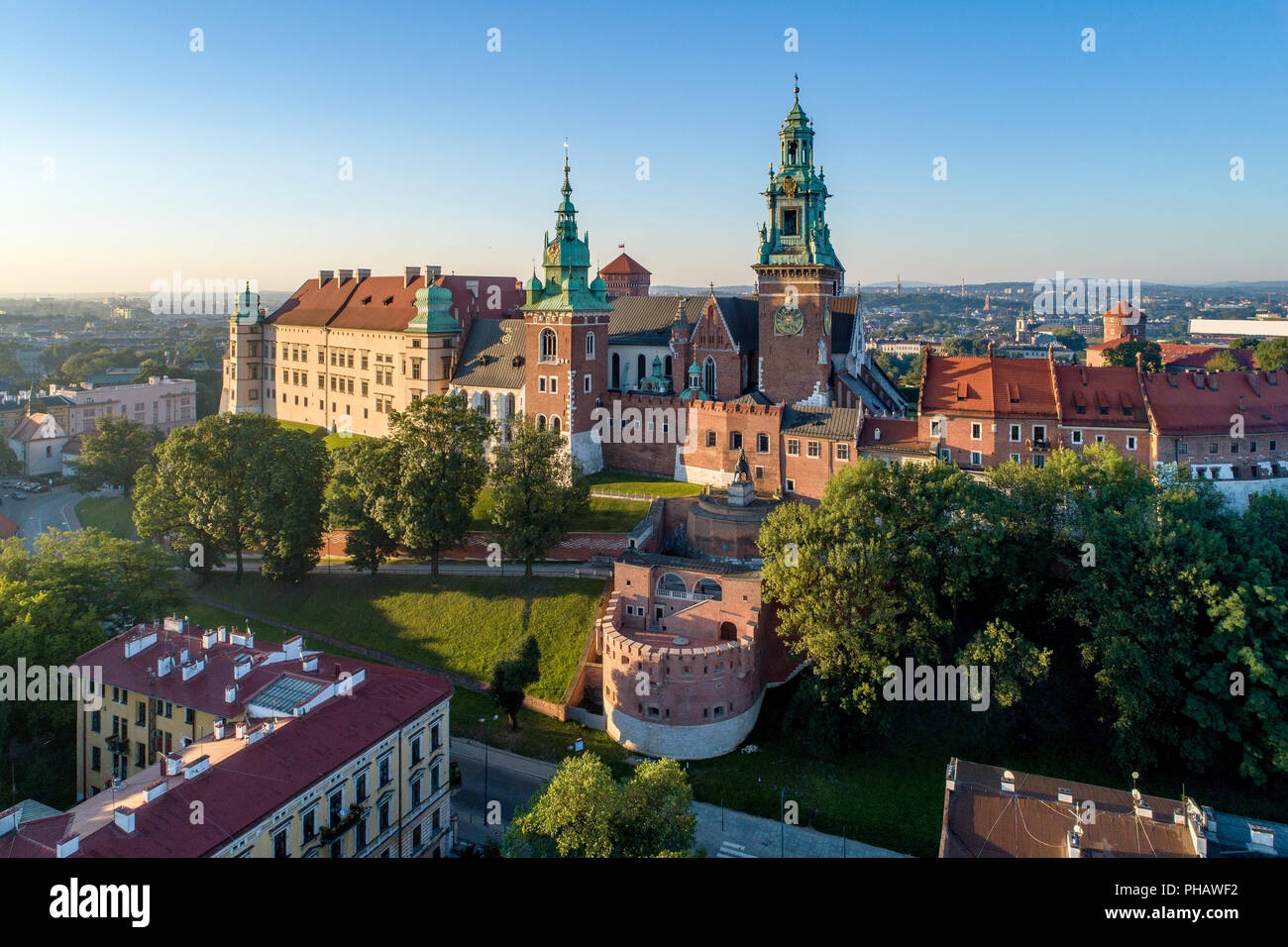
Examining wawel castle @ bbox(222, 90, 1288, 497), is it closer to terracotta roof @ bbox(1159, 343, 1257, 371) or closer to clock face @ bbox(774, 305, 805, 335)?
clock face @ bbox(774, 305, 805, 335)

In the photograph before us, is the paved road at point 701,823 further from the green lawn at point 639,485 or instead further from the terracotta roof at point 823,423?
the terracotta roof at point 823,423

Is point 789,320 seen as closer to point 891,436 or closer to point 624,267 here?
point 891,436

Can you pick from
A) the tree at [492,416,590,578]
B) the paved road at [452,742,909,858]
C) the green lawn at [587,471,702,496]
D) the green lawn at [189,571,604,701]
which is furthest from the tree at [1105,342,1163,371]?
the paved road at [452,742,909,858]

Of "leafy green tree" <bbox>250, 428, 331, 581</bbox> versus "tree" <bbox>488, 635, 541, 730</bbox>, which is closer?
"tree" <bbox>488, 635, 541, 730</bbox>

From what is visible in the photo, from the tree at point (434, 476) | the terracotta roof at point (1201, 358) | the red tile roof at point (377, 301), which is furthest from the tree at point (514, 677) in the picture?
the terracotta roof at point (1201, 358)
